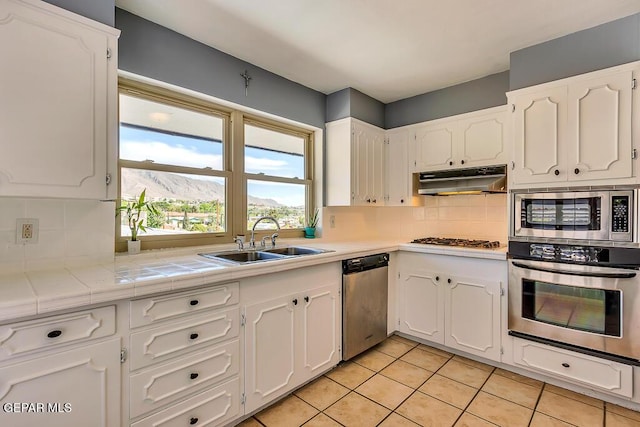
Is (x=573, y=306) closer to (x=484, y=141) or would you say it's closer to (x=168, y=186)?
(x=484, y=141)

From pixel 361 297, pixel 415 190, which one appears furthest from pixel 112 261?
pixel 415 190

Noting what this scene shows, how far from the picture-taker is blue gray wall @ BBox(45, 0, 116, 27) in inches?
60.0

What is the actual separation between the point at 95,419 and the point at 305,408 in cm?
115

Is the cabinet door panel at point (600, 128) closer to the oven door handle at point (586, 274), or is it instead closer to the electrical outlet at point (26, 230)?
the oven door handle at point (586, 274)

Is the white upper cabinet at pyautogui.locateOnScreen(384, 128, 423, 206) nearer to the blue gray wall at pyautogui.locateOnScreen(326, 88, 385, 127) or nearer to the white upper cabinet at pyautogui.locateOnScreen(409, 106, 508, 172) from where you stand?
the white upper cabinet at pyautogui.locateOnScreen(409, 106, 508, 172)

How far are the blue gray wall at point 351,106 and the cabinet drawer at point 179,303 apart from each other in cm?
212

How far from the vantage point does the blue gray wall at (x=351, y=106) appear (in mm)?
3135

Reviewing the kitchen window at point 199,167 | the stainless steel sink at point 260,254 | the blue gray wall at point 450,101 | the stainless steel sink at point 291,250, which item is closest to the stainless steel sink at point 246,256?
the stainless steel sink at point 260,254

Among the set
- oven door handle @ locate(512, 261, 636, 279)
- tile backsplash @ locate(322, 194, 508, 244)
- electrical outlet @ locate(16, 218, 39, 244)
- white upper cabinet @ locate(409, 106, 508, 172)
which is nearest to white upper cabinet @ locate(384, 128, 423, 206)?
white upper cabinet @ locate(409, 106, 508, 172)

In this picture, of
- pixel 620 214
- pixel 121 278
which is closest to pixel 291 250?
pixel 121 278

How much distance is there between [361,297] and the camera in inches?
102

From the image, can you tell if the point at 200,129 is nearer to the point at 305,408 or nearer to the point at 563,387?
the point at 305,408

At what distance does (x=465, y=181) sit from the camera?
9.16ft

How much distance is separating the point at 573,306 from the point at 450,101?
2021 millimetres
